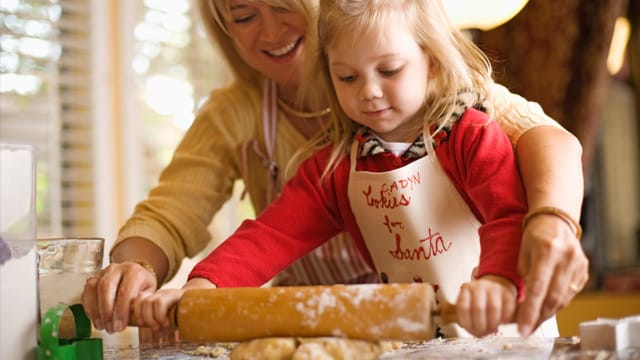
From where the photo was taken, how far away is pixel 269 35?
→ 162 centimetres

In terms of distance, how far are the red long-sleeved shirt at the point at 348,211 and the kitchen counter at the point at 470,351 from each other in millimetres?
109

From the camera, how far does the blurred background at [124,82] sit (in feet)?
11.0

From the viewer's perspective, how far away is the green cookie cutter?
103 cm

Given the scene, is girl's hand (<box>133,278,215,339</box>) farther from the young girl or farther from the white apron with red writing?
the white apron with red writing

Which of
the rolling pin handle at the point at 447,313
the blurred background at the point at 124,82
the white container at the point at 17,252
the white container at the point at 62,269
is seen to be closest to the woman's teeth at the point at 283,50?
the white container at the point at 62,269

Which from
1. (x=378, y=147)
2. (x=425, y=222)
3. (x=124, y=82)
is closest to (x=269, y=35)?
(x=378, y=147)

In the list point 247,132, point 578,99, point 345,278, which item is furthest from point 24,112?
point 578,99

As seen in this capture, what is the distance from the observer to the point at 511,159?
1207 millimetres

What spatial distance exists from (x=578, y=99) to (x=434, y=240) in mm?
2419

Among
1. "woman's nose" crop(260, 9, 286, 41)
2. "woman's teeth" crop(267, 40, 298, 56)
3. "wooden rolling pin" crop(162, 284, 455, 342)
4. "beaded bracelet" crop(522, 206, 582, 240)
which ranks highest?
"woman's nose" crop(260, 9, 286, 41)

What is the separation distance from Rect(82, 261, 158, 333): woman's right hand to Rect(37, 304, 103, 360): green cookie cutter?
0.09ft

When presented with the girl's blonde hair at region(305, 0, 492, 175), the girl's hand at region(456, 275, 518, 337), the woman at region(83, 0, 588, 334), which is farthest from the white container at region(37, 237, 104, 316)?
the girl's hand at region(456, 275, 518, 337)

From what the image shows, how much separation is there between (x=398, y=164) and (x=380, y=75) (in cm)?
15

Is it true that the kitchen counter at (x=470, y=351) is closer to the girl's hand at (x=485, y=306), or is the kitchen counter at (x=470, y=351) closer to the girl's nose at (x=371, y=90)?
the girl's hand at (x=485, y=306)
